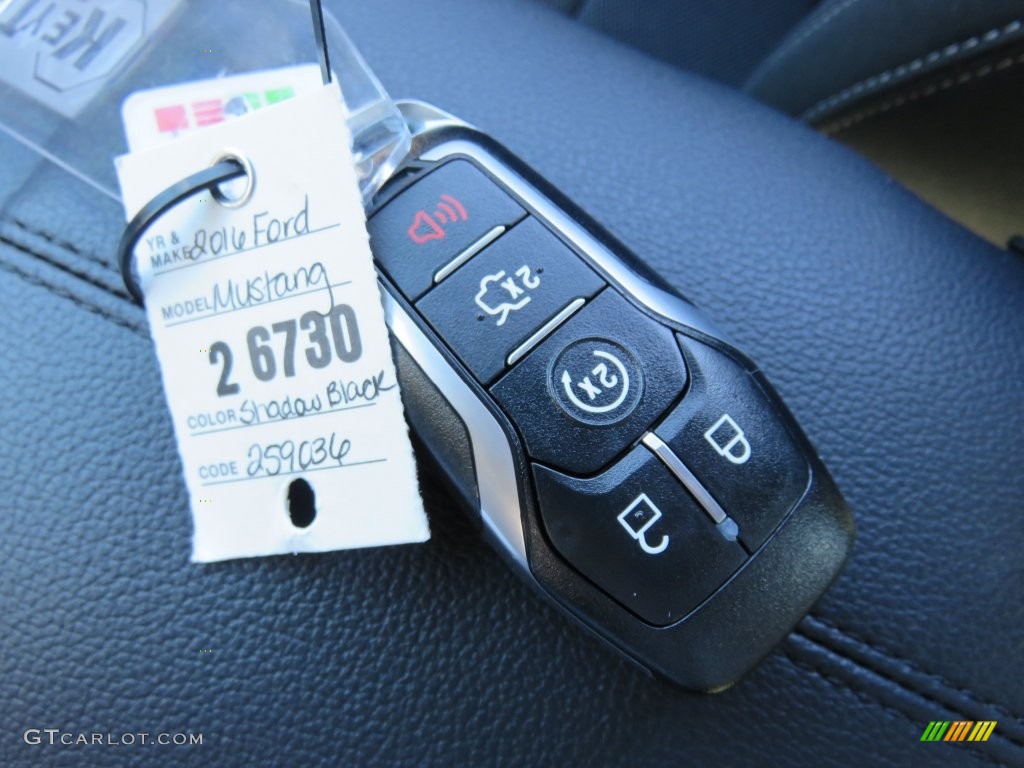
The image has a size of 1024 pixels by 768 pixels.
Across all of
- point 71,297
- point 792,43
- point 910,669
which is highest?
point 792,43

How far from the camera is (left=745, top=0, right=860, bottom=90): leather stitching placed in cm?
72

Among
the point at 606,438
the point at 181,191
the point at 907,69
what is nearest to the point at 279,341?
the point at 181,191

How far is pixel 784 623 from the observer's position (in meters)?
0.48

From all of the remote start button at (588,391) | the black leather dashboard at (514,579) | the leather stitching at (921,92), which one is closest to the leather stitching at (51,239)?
the black leather dashboard at (514,579)

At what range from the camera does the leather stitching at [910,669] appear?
53cm

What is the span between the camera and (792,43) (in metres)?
0.77

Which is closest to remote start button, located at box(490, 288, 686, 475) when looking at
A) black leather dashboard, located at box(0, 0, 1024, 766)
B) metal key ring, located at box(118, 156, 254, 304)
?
black leather dashboard, located at box(0, 0, 1024, 766)

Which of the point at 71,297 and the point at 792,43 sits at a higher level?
the point at 792,43

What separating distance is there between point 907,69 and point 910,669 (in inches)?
18.8

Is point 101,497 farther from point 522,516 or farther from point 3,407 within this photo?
point 522,516

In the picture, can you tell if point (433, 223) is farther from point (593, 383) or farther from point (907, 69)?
point (907, 69)

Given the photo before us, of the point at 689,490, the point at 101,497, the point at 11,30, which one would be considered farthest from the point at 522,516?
the point at 11,30

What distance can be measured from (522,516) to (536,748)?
0.17 m

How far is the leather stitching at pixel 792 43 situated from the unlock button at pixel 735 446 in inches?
16.0
